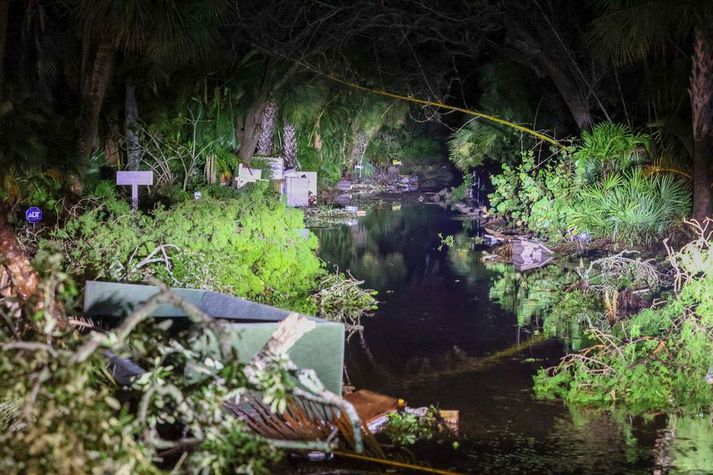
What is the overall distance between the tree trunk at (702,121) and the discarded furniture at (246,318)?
9970mm

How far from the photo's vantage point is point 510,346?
10.2 metres

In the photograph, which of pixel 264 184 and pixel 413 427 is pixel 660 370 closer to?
Answer: pixel 413 427

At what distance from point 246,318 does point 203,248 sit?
356 centimetres

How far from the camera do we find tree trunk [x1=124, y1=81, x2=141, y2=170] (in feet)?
64.3

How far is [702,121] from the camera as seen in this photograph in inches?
603

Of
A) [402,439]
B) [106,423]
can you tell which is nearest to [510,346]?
Result: [402,439]

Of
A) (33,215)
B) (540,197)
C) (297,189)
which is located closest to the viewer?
(33,215)

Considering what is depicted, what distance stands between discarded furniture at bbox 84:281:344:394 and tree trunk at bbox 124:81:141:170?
11450 millimetres

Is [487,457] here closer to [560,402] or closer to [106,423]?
[560,402]

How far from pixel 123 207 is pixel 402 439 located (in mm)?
6631

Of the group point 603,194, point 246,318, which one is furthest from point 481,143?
point 246,318

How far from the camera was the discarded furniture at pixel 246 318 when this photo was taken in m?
6.79

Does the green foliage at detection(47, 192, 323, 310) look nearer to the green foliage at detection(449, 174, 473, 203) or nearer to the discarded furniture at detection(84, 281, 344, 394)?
the discarded furniture at detection(84, 281, 344, 394)

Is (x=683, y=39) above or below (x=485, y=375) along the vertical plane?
above
